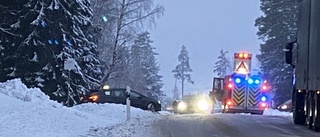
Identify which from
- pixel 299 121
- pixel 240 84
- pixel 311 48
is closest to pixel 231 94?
pixel 240 84

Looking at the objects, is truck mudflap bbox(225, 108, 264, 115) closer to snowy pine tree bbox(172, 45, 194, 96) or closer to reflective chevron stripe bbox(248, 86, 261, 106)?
reflective chevron stripe bbox(248, 86, 261, 106)

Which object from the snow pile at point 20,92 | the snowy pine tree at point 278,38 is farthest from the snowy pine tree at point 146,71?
the snow pile at point 20,92

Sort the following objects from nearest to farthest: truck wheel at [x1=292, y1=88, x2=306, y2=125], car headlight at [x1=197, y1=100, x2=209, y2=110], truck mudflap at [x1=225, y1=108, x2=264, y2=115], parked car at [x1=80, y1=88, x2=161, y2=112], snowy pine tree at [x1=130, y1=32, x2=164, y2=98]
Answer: truck wheel at [x1=292, y1=88, x2=306, y2=125]
parked car at [x1=80, y1=88, x2=161, y2=112]
truck mudflap at [x1=225, y1=108, x2=264, y2=115]
car headlight at [x1=197, y1=100, x2=209, y2=110]
snowy pine tree at [x1=130, y1=32, x2=164, y2=98]

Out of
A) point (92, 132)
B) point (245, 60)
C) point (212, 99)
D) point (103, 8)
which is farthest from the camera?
point (103, 8)

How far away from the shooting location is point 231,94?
34250 millimetres

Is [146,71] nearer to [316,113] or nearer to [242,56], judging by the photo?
[242,56]

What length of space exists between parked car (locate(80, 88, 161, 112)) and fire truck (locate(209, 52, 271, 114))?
387 cm

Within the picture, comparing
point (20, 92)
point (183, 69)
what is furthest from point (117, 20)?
point (183, 69)

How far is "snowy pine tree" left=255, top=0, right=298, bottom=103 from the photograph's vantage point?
61.3 meters

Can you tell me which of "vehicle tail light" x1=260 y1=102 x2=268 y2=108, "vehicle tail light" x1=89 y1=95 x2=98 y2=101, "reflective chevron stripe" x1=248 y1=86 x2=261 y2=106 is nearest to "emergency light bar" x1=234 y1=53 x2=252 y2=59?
"reflective chevron stripe" x1=248 y1=86 x2=261 y2=106

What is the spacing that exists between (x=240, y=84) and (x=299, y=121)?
12.9 m

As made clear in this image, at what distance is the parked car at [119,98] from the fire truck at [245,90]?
3.87 metres

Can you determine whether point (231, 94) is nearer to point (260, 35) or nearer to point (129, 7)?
point (129, 7)

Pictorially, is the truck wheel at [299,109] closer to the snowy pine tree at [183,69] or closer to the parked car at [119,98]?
the parked car at [119,98]
